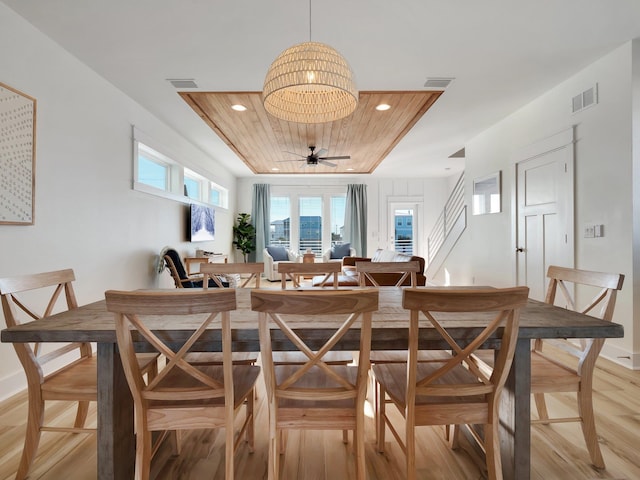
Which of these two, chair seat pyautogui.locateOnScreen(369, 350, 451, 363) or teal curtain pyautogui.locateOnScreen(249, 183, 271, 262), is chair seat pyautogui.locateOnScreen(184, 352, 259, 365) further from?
teal curtain pyautogui.locateOnScreen(249, 183, 271, 262)

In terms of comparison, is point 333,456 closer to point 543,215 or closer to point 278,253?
point 543,215

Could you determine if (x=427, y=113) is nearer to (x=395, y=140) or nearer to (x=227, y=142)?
(x=395, y=140)

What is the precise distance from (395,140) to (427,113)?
3.41ft

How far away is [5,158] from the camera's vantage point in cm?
223

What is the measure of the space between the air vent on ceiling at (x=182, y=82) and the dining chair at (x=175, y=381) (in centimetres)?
272

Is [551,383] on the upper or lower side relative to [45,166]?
lower

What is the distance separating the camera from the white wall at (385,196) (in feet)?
28.2

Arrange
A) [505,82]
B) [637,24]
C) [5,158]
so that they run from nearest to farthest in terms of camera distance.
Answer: [5,158], [637,24], [505,82]

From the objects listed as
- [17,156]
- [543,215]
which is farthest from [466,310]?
[543,215]

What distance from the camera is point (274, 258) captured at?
319 inches

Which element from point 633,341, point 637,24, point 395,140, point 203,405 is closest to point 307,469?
→ point 203,405

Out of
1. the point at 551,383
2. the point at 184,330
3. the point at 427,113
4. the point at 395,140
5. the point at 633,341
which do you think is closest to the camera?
the point at 184,330

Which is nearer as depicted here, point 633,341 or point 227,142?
point 633,341

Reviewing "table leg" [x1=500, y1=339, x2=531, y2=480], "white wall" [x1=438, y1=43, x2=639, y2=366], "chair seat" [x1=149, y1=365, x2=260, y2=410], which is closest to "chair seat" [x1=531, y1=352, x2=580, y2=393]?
"table leg" [x1=500, y1=339, x2=531, y2=480]
